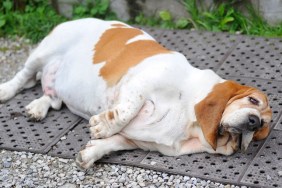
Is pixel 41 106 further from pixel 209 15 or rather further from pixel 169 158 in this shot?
pixel 209 15

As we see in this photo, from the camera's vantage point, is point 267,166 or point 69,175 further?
point 69,175

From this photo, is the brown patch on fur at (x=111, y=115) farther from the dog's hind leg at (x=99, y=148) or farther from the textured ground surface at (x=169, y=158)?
the textured ground surface at (x=169, y=158)

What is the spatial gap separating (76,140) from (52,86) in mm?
646

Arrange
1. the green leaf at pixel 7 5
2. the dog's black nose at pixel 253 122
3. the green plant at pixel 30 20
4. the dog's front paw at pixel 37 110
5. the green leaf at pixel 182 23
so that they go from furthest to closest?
the green leaf at pixel 7 5 → the green plant at pixel 30 20 → the green leaf at pixel 182 23 → the dog's front paw at pixel 37 110 → the dog's black nose at pixel 253 122

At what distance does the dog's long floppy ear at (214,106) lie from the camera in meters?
4.05

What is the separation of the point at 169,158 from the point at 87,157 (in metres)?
0.51

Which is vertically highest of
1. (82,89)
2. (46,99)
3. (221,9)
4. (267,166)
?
(221,9)

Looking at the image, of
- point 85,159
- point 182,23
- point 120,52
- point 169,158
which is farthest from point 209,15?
point 85,159

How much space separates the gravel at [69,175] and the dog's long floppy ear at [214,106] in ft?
0.97

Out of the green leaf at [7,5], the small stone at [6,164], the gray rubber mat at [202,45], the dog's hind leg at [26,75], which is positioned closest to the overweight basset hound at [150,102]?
the dog's hind leg at [26,75]

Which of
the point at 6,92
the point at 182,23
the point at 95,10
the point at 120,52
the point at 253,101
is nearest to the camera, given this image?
the point at 253,101

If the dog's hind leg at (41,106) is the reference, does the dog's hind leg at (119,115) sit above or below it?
above

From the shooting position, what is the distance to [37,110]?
5.00 meters

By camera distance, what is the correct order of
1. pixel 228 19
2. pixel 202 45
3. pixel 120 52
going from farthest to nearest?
pixel 228 19 < pixel 202 45 < pixel 120 52
